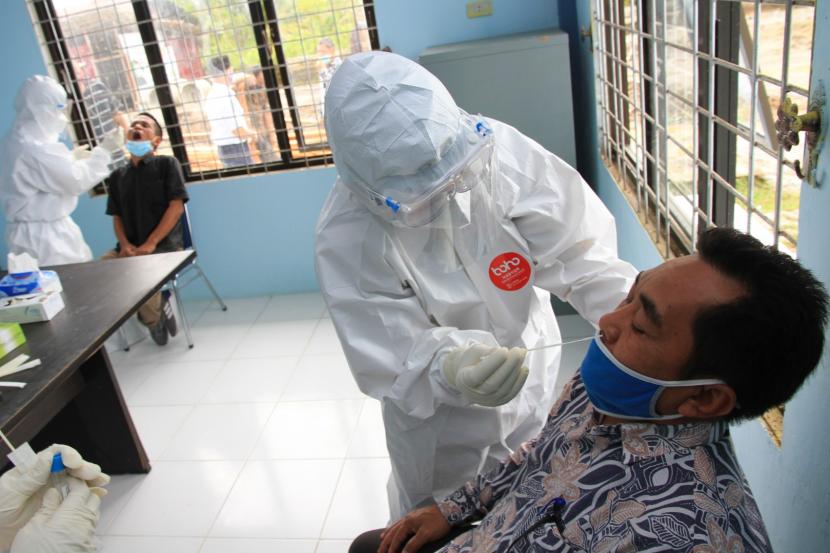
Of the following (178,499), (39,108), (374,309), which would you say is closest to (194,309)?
(39,108)

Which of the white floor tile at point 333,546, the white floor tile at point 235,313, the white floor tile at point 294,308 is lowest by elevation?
the white floor tile at point 333,546

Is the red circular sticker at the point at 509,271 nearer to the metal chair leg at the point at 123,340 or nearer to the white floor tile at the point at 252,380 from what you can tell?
the white floor tile at the point at 252,380

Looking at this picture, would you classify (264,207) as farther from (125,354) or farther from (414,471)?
(414,471)

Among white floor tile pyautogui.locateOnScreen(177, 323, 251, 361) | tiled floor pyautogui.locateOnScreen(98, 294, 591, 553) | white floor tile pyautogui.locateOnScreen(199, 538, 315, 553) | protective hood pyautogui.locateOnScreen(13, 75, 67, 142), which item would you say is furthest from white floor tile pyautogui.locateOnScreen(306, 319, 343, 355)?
protective hood pyautogui.locateOnScreen(13, 75, 67, 142)

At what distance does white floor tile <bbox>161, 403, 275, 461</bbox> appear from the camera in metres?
2.58

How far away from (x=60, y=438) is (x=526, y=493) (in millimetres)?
2165

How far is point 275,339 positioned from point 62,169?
56.4 inches

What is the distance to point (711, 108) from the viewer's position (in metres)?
1.22

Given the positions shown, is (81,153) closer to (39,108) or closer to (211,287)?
(39,108)

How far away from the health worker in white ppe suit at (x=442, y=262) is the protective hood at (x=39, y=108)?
8.74 feet

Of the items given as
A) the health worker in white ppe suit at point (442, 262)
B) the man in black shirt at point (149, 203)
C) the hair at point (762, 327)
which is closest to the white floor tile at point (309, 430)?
the health worker in white ppe suit at point (442, 262)

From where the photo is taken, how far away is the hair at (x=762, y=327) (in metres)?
0.79

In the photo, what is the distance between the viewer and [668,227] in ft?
5.16

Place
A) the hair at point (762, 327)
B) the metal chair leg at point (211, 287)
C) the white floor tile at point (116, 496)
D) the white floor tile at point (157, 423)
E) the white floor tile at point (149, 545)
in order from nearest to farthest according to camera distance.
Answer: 1. the hair at point (762, 327)
2. the white floor tile at point (149, 545)
3. the white floor tile at point (116, 496)
4. the white floor tile at point (157, 423)
5. the metal chair leg at point (211, 287)
